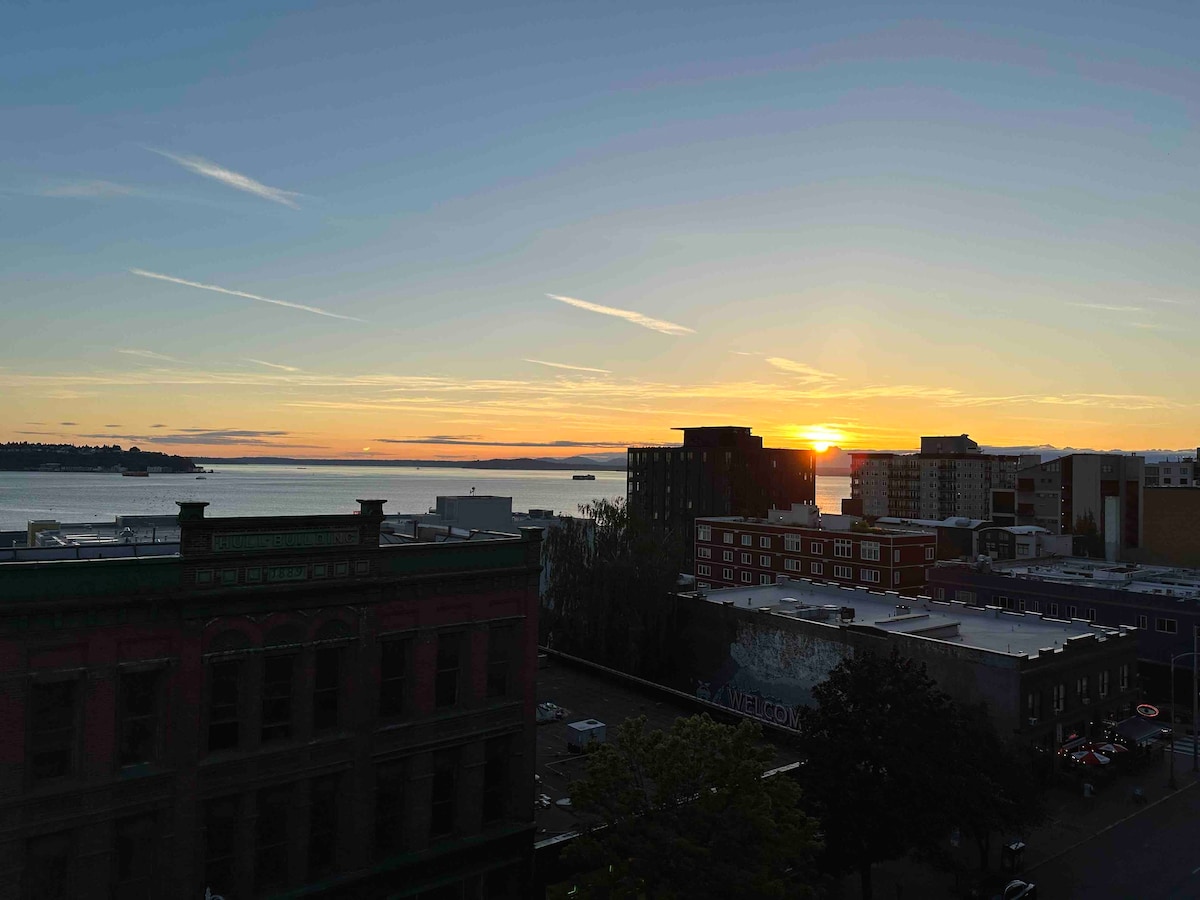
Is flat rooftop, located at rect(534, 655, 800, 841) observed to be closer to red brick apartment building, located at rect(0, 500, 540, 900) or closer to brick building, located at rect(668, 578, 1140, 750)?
red brick apartment building, located at rect(0, 500, 540, 900)

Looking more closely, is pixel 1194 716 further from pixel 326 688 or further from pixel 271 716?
pixel 271 716

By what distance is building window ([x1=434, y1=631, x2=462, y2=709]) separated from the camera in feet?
96.3

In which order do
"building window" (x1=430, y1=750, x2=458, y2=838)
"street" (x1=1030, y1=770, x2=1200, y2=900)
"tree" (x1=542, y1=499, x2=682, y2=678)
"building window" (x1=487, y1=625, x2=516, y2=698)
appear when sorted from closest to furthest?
"building window" (x1=430, y1=750, x2=458, y2=838)
"building window" (x1=487, y1=625, x2=516, y2=698)
"street" (x1=1030, y1=770, x2=1200, y2=900)
"tree" (x1=542, y1=499, x2=682, y2=678)

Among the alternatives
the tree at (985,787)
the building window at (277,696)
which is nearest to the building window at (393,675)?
the building window at (277,696)

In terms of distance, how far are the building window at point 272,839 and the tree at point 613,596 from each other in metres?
46.5

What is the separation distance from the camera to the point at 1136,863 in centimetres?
4044

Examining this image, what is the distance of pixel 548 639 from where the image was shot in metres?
78.2

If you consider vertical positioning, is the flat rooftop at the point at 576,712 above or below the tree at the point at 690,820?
→ below

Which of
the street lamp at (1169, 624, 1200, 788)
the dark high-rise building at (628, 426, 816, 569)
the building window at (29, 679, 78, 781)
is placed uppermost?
the dark high-rise building at (628, 426, 816, 569)

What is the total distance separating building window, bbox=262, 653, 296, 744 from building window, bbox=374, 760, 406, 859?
371 centimetres

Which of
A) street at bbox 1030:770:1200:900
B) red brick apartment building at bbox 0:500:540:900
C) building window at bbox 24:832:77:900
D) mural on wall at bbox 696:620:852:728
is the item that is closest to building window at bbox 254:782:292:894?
red brick apartment building at bbox 0:500:540:900

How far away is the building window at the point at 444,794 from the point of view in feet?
95.3

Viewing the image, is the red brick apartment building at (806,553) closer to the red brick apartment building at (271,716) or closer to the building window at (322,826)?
the red brick apartment building at (271,716)

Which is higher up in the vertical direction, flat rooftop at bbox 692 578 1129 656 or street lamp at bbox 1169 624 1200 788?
flat rooftop at bbox 692 578 1129 656
